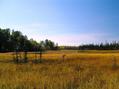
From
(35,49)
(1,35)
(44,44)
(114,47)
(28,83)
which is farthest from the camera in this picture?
(44,44)

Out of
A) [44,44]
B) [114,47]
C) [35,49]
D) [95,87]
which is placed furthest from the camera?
[44,44]

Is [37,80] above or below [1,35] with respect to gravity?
below

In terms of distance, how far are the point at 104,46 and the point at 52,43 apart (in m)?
42.8

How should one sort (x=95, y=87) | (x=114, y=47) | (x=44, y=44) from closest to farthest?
(x=95, y=87), (x=114, y=47), (x=44, y=44)

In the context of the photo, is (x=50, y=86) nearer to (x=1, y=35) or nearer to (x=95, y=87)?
(x=95, y=87)

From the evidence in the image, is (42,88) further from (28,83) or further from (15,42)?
(15,42)

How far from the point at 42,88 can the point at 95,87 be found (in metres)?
1.86

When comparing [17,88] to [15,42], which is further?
[15,42]

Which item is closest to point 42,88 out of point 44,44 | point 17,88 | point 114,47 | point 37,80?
point 17,88

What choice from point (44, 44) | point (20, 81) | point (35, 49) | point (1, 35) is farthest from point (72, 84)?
point (44, 44)

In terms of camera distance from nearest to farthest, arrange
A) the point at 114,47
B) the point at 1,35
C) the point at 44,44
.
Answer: the point at 1,35 → the point at 114,47 → the point at 44,44

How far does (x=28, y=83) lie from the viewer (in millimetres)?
10250

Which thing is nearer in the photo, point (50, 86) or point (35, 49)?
point (50, 86)

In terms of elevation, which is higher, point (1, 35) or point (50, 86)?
point (1, 35)
